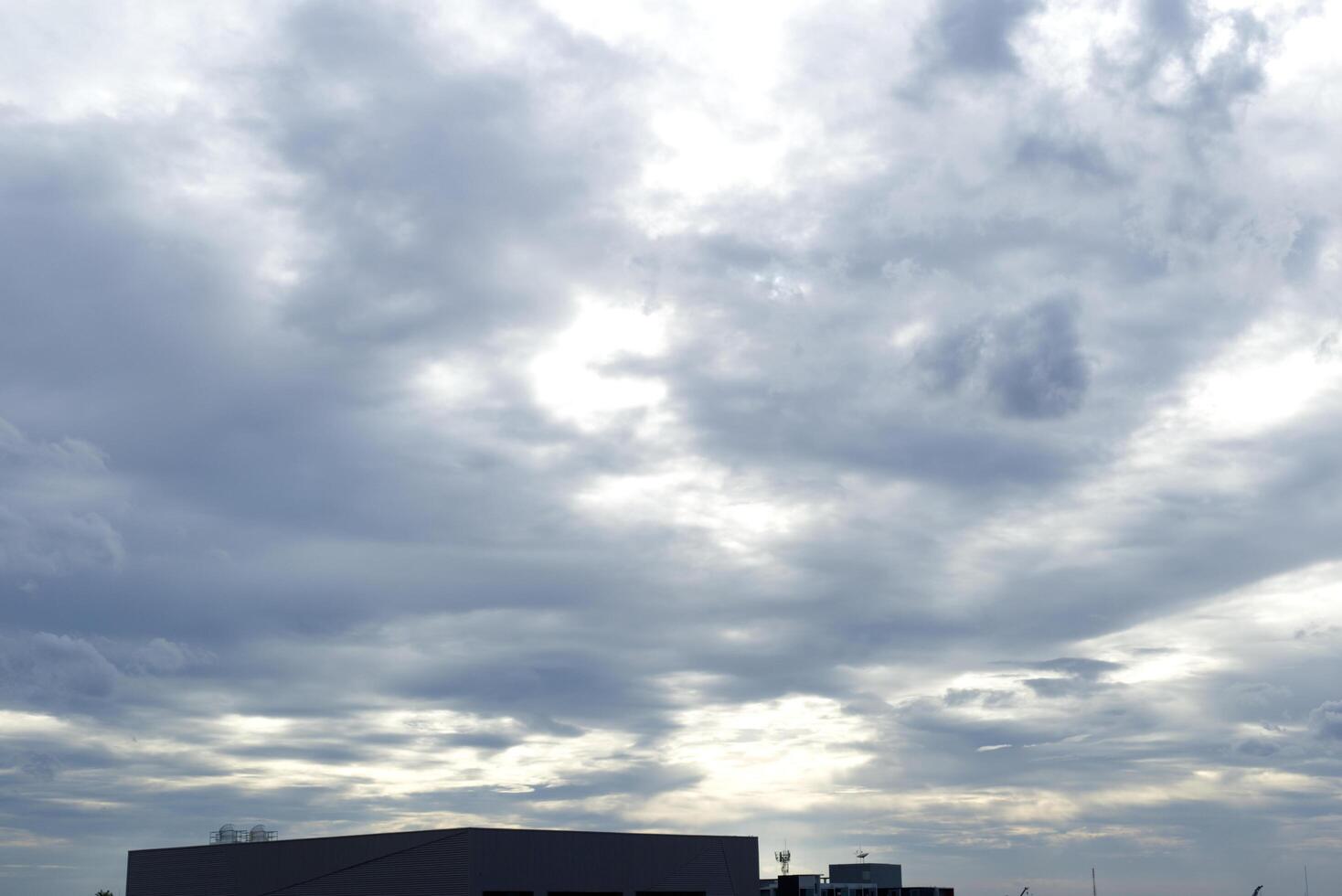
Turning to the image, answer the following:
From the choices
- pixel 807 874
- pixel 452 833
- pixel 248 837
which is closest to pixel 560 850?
pixel 452 833

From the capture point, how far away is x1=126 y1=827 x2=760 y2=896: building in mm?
94062

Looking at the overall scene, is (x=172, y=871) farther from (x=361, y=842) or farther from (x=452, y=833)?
(x=452, y=833)

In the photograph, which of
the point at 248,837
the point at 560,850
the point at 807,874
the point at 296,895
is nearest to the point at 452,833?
the point at 560,850

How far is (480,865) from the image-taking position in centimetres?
9331

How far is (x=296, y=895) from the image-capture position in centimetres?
10212

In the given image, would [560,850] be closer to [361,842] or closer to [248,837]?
[361,842]

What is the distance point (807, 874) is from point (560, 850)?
103975 millimetres

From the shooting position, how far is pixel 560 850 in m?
97.6

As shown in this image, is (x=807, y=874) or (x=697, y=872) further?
(x=807, y=874)

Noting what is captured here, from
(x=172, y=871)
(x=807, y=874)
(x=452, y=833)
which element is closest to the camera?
(x=452, y=833)

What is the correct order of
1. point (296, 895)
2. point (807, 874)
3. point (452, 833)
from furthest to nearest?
point (807, 874) → point (296, 895) → point (452, 833)

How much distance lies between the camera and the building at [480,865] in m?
94.1

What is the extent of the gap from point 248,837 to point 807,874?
98.7 m

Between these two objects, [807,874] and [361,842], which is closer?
[361,842]
